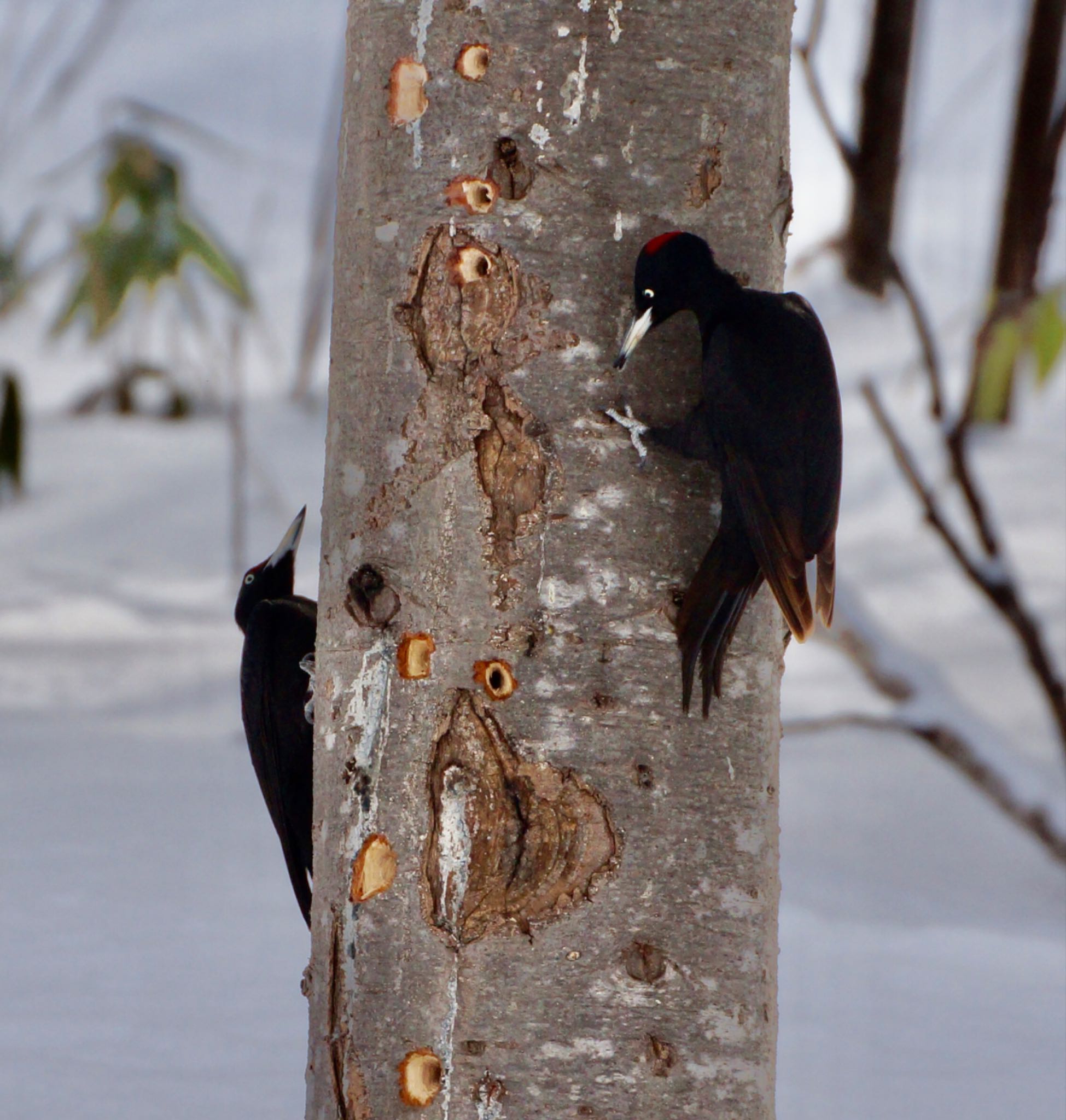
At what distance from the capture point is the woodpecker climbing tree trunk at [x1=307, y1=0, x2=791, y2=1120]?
0.88 meters

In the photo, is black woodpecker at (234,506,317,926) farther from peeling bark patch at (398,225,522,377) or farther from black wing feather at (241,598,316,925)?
peeling bark patch at (398,225,522,377)

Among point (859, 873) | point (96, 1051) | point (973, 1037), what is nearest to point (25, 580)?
point (859, 873)

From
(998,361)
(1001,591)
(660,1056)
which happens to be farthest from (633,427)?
(998,361)

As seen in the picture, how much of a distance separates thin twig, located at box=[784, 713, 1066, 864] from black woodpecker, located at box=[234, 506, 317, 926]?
1.41 meters

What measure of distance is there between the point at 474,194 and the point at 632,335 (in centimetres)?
14

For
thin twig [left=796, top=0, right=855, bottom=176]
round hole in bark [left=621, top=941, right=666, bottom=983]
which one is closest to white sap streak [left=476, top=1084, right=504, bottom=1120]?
round hole in bark [left=621, top=941, right=666, bottom=983]

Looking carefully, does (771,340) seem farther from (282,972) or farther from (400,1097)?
(282,972)

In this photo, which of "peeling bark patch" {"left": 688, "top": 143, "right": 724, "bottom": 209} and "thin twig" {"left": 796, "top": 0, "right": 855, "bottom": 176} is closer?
"peeling bark patch" {"left": 688, "top": 143, "right": 724, "bottom": 209}

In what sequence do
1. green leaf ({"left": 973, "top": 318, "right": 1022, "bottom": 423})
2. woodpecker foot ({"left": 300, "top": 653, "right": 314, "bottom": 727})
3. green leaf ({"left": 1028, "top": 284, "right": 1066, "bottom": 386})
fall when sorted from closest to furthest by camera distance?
woodpecker foot ({"left": 300, "top": 653, "right": 314, "bottom": 727}) < green leaf ({"left": 1028, "top": 284, "right": 1066, "bottom": 386}) < green leaf ({"left": 973, "top": 318, "right": 1022, "bottom": 423})

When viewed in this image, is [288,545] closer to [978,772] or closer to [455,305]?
[455,305]

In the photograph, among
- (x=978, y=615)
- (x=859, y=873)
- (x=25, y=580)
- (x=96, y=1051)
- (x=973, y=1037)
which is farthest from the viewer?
(x=25, y=580)

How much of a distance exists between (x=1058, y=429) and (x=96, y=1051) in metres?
3.69

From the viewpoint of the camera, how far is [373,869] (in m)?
0.91

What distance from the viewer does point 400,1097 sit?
88 cm
